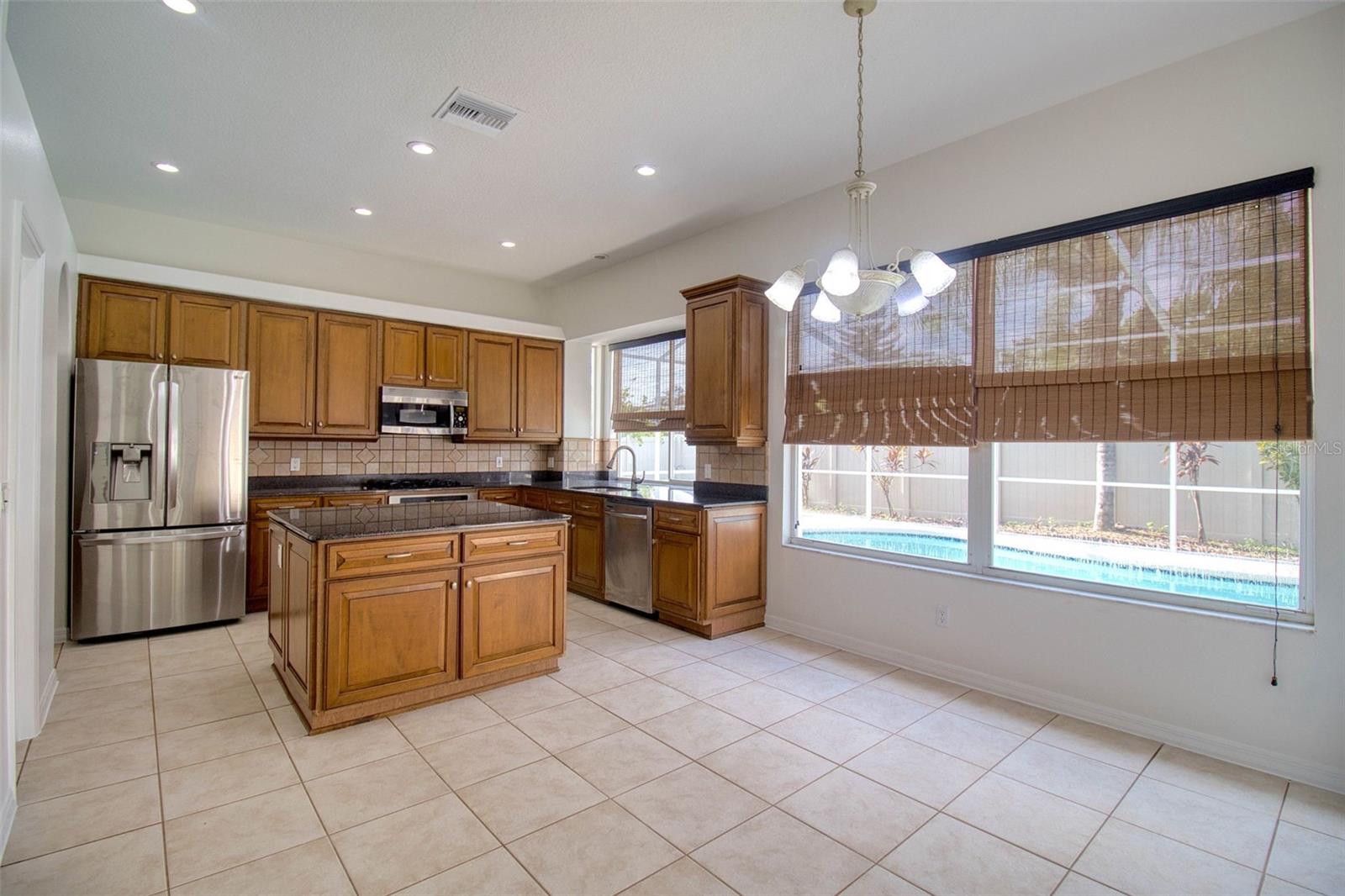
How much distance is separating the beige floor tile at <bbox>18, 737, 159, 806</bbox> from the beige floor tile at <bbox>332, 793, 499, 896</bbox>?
1058 millimetres

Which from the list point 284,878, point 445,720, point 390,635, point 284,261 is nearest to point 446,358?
point 284,261

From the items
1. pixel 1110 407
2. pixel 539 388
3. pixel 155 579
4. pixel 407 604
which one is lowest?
pixel 155 579

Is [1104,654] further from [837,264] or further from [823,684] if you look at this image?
[837,264]

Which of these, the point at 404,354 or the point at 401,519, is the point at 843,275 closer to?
the point at 401,519

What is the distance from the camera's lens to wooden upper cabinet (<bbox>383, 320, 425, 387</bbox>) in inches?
216

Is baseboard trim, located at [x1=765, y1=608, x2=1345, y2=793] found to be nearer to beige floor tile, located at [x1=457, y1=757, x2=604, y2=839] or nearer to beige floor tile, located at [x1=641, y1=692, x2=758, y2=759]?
beige floor tile, located at [x1=641, y1=692, x2=758, y2=759]

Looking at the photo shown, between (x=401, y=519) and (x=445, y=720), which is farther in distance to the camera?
(x=401, y=519)

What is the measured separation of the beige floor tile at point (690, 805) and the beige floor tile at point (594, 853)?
0.06 meters

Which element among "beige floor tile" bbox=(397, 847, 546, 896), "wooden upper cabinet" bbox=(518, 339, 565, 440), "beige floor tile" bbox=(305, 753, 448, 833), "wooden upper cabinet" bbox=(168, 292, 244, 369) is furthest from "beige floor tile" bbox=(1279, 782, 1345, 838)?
"wooden upper cabinet" bbox=(168, 292, 244, 369)

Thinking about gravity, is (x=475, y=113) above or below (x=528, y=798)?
above

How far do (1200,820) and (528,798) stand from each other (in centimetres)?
230

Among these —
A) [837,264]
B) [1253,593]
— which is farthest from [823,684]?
[837,264]

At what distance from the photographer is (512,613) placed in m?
3.27

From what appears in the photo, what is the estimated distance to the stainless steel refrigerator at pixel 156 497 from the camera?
12.8 feet
